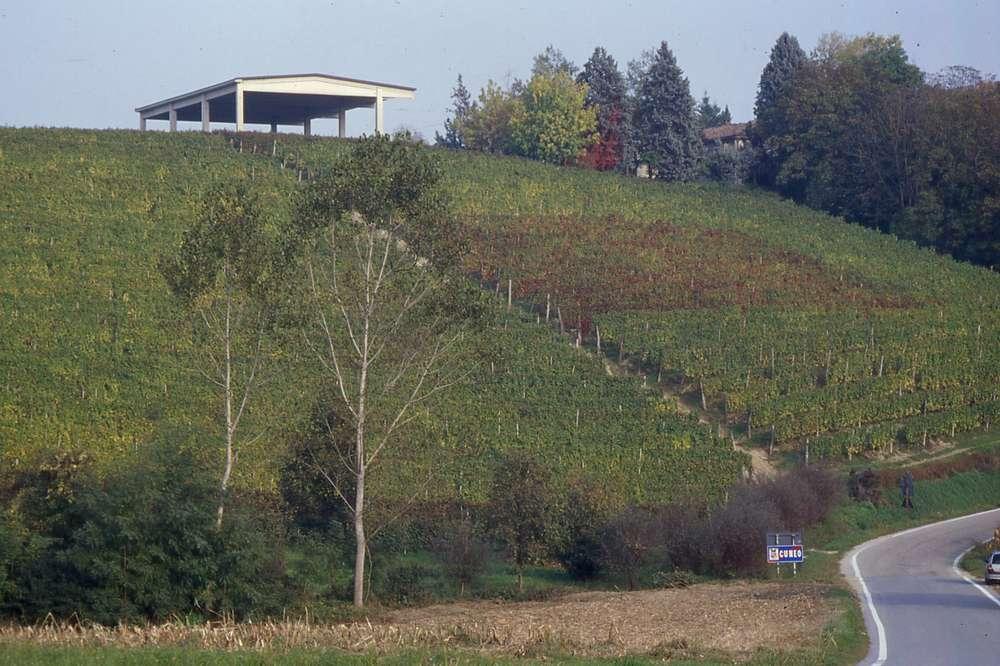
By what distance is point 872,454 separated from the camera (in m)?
44.3

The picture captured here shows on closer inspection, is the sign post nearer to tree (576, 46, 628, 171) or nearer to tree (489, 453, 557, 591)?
tree (489, 453, 557, 591)

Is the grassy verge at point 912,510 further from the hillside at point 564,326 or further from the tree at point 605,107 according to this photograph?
the tree at point 605,107

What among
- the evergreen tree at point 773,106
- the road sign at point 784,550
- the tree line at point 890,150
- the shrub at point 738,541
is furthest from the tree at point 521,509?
the evergreen tree at point 773,106

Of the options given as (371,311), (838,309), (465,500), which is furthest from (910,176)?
(371,311)

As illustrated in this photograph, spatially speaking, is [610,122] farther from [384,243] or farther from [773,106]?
[384,243]

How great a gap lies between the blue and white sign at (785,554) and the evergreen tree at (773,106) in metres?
58.7

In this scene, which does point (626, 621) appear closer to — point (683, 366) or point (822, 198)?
point (683, 366)

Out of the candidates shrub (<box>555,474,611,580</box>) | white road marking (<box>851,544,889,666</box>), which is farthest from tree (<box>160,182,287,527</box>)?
white road marking (<box>851,544,889,666</box>)

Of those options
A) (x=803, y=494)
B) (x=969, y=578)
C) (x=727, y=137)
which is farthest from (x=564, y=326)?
(x=727, y=137)

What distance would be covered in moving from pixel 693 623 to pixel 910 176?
205 ft

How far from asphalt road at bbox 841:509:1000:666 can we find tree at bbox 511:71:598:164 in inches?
2059

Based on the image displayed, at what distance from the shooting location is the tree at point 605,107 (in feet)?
293

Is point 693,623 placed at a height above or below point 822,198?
below

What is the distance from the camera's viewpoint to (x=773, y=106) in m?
86.2
